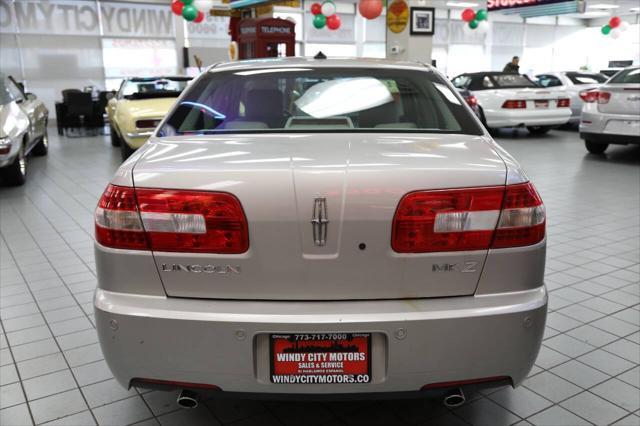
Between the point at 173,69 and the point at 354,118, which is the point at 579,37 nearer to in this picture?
the point at 173,69

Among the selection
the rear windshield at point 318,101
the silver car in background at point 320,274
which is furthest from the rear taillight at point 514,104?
the silver car in background at point 320,274

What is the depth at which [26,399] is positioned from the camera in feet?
8.18

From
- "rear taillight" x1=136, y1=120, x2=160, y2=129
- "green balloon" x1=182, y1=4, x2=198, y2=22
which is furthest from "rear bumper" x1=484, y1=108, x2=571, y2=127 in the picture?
"green balloon" x1=182, y1=4, x2=198, y2=22

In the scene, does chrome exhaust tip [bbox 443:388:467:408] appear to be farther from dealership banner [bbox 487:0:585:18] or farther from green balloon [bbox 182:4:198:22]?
dealership banner [bbox 487:0:585:18]

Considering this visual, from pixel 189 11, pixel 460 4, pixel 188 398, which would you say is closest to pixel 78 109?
pixel 189 11

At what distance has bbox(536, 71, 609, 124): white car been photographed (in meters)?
12.1

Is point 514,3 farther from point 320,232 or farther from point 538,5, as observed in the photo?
point 320,232

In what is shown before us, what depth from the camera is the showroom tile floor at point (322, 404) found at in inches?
92.6

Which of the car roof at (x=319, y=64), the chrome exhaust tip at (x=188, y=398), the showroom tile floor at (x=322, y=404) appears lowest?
the showroom tile floor at (x=322, y=404)

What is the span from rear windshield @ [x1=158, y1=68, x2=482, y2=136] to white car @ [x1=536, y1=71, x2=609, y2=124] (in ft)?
33.0

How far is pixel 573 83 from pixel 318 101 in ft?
39.9

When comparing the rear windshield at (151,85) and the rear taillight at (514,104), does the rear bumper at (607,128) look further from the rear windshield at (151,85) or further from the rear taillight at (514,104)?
the rear windshield at (151,85)

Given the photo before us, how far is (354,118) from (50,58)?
16642 millimetres

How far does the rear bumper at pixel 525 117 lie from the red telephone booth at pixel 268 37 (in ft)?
16.4
